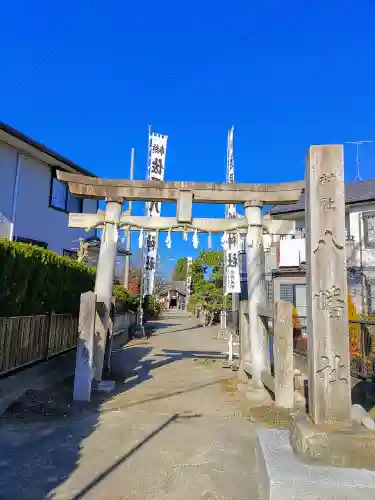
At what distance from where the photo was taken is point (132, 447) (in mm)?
5000

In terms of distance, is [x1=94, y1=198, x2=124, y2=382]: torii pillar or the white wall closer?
[x1=94, y1=198, x2=124, y2=382]: torii pillar

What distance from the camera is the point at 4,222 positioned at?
13.9 m

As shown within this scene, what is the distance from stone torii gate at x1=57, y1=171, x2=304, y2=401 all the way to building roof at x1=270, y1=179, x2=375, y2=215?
31.4ft

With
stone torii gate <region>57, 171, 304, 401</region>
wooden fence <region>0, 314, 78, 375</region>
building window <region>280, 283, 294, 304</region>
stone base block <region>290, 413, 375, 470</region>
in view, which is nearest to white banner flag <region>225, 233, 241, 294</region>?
building window <region>280, 283, 294, 304</region>

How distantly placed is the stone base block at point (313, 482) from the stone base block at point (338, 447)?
83 mm

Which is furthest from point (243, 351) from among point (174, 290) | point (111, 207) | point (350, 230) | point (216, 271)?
point (174, 290)

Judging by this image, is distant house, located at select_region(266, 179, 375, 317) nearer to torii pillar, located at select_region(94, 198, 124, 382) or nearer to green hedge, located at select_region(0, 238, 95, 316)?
green hedge, located at select_region(0, 238, 95, 316)

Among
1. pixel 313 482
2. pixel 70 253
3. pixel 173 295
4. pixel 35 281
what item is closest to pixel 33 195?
pixel 70 253

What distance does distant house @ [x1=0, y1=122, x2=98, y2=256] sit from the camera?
1385cm

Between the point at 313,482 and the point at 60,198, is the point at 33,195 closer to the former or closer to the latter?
the point at 60,198

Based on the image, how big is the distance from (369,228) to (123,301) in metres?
13.4

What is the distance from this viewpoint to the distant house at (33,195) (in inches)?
545

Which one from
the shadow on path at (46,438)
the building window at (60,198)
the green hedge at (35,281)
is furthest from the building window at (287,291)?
the green hedge at (35,281)

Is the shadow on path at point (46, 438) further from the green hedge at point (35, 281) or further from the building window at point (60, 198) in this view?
the building window at point (60, 198)
